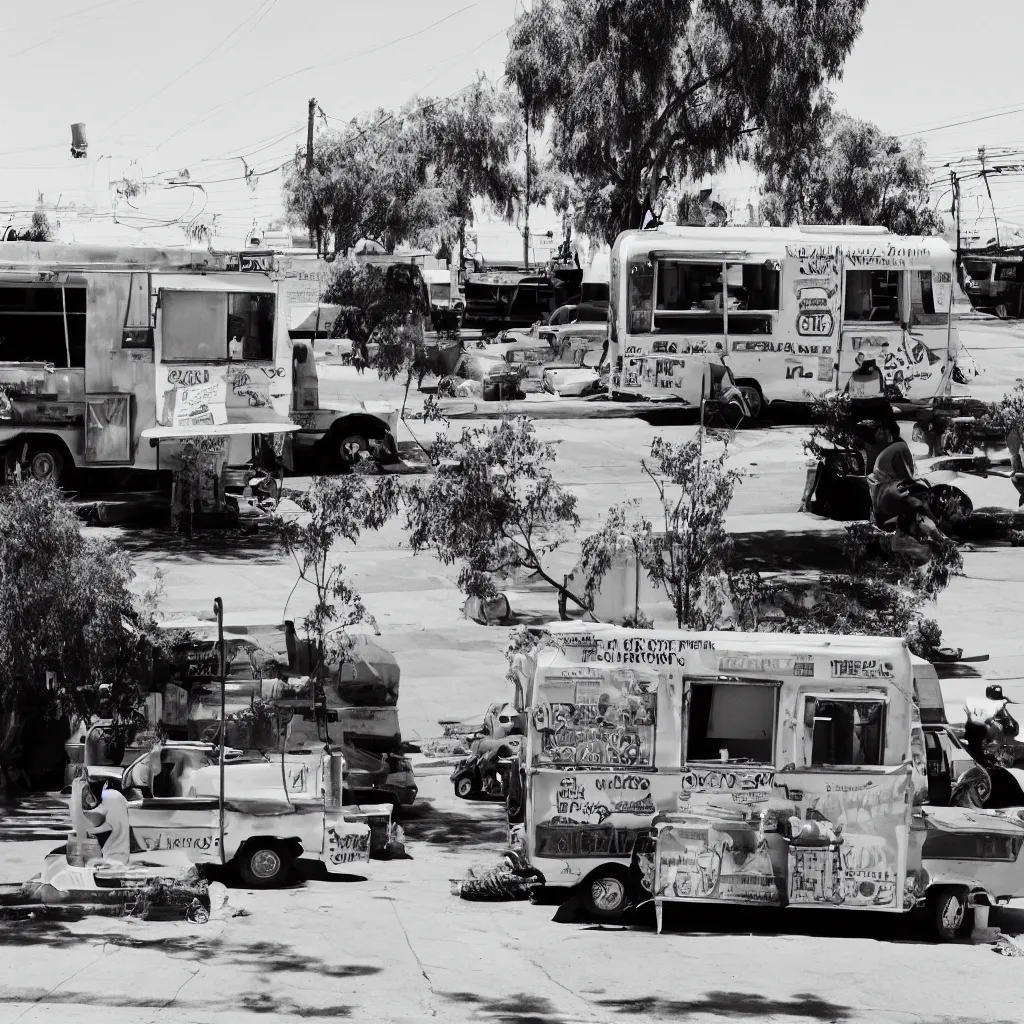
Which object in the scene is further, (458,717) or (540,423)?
(540,423)

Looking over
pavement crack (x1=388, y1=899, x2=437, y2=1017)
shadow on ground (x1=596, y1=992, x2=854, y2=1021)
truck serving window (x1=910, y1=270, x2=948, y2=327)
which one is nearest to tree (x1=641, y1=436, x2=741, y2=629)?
pavement crack (x1=388, y1=899, x2=437, y2=1017)

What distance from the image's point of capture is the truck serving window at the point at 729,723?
1192 cm

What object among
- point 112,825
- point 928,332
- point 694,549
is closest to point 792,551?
point 928,332

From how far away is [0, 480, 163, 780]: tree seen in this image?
569 inches

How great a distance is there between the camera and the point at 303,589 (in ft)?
76.0

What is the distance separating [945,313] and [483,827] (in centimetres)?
1992

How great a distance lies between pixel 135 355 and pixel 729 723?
16.3m

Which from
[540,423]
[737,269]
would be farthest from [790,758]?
[540,423]

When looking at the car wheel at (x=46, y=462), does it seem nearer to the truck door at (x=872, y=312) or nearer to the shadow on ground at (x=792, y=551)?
the shadow on ground at (x=792, y=551)

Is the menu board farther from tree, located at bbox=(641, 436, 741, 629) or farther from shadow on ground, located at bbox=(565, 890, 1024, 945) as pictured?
tree, located at bbox=(641, 436, 741, 629)

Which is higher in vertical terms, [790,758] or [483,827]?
[790,758]

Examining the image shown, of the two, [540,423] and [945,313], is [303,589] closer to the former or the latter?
[540,423]

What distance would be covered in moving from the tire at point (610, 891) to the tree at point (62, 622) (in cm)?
502

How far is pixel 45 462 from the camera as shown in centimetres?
2628
